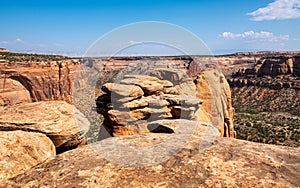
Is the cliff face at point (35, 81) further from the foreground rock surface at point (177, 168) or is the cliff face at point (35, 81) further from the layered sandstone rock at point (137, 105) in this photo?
the foreground rock surface at point (177, 168)

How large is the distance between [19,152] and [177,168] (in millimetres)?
3658

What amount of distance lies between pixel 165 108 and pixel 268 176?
510 inches

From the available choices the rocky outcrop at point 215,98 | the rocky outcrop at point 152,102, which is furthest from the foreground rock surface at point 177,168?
the rocky outcrop at point 215,98

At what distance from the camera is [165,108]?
1773cm

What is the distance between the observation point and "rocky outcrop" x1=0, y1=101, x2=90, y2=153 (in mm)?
7871

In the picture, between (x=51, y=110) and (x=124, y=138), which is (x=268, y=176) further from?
(x=51, y=110)

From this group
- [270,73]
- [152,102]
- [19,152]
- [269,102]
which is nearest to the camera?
[19,152]

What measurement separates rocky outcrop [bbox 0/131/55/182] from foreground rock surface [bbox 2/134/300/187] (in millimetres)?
325

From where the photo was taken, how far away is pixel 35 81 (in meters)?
46.4

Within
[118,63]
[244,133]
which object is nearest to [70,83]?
[244,133]

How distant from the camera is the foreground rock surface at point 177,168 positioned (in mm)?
4848

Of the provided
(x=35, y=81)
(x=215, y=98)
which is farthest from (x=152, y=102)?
(x=35, y=81)

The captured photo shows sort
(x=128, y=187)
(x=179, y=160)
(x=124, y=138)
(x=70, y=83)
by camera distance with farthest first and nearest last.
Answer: (x=70, y=83) → (x=124, y=138) → (x=179, y=160) → (x=128, y=187)

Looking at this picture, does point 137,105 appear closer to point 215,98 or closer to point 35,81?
point 215,98
